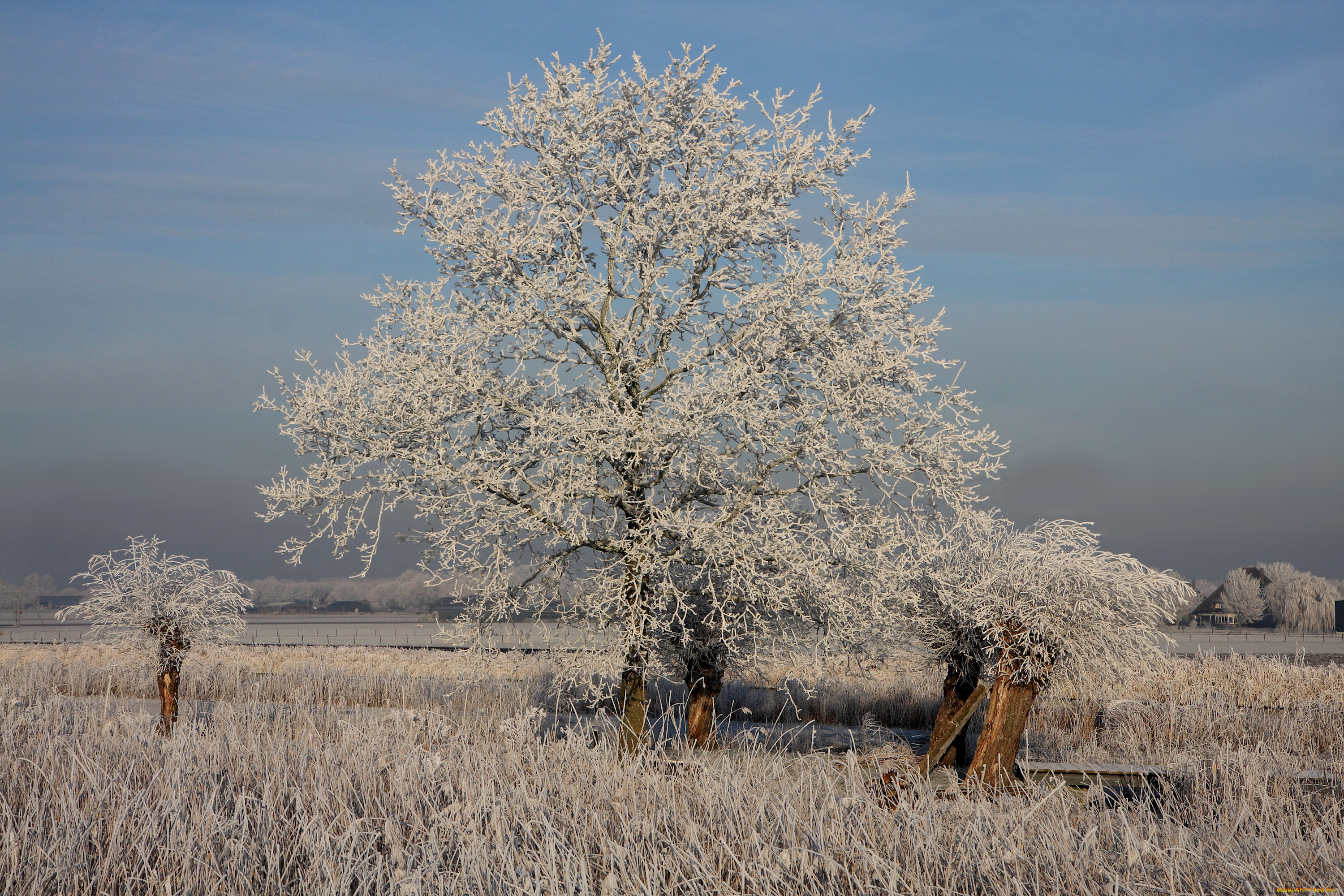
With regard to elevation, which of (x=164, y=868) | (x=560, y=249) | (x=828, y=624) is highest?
(x=560, y=249)

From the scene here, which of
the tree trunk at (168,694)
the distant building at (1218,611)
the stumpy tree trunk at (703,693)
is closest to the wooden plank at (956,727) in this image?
the stumpy tree trunk at (703,693)

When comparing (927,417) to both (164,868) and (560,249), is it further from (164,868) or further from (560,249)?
(164,868)

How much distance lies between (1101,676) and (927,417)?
11.8ft

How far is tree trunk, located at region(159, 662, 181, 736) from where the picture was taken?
36.7 ft

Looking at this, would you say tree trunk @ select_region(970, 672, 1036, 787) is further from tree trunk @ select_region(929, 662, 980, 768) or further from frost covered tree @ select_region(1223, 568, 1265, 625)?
frost covered tree @ select_region(1223, 568, 1265, 625)

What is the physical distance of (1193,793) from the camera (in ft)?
23.9

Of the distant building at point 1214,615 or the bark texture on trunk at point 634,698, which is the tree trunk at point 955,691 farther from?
the distant building at point 1214,615

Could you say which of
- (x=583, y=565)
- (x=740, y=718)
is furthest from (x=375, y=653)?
(x=583, y=565)

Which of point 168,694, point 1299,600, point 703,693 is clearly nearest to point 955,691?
point 703,693

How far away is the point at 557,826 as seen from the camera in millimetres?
5637

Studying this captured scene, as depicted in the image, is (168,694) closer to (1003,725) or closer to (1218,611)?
(1003,725)

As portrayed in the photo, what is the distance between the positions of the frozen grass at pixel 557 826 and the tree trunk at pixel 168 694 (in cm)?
229

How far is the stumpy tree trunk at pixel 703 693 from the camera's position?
12.4 m

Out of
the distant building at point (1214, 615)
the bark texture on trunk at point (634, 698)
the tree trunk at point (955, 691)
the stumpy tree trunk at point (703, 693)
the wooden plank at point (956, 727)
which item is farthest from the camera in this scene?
the distant building at point (1214, 615)
